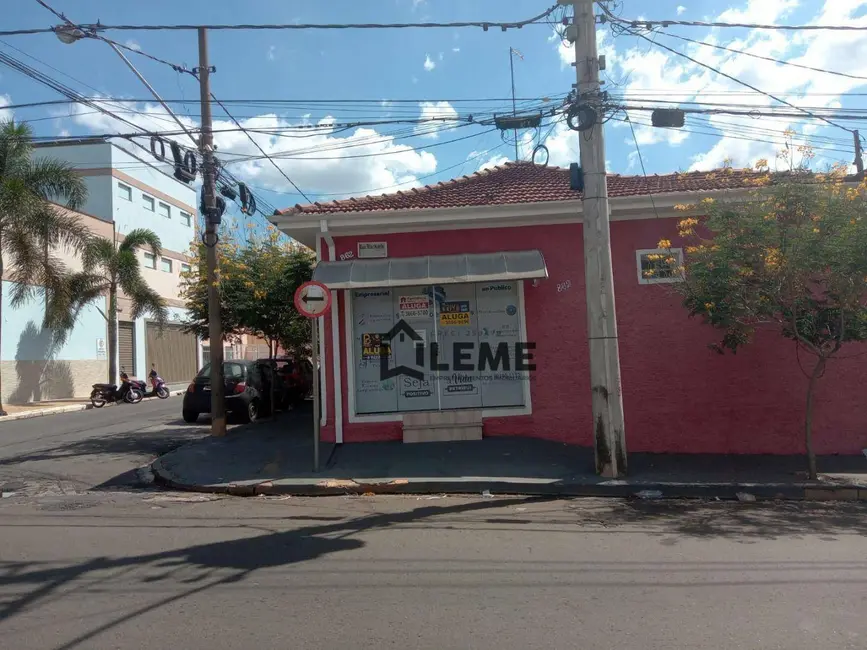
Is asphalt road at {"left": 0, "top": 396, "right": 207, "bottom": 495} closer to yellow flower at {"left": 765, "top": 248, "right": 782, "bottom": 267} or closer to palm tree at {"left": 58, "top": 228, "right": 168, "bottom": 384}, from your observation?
palm tree at {"left": 58, "top": 228, "right": 168, "bottom": 384}

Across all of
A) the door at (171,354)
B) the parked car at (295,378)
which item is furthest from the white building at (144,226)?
the parked car at (295,378)

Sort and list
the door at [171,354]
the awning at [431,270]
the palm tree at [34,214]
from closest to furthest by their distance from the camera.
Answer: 1. the awning at [431,270]
2. the palm tree at [34,214]
3. the door at [171,354]

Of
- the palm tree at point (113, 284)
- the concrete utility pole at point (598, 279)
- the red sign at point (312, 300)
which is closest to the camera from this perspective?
the concrete utility pole at point (598, 279)

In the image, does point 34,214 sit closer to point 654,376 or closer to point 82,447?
point 82,447

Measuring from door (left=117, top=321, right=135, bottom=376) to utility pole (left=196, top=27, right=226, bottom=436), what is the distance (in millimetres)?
19609

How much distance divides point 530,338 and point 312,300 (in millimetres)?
3664

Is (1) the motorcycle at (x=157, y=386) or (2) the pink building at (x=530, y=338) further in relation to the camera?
(1) the motorcycle at (x=157, y=386)

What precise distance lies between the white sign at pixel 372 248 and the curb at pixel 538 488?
3.83 metres

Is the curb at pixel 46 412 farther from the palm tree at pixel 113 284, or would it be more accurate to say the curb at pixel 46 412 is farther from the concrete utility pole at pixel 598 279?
the concrete utility pole at pixel 598 279

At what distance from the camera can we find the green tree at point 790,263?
7770 mm

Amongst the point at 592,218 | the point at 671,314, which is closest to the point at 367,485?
the point at 592,218

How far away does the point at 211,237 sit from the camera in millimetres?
12203

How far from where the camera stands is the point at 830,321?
8.45m

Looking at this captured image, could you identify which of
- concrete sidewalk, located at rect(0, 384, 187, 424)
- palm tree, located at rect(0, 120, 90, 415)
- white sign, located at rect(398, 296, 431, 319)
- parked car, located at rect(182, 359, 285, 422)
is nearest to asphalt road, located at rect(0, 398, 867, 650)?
white sign, located at rect(398, 296, 431, 319)
